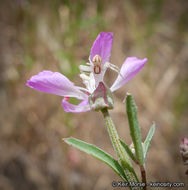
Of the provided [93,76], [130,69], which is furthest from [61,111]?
[130,69]

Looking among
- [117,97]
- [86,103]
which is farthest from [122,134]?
[86,103]

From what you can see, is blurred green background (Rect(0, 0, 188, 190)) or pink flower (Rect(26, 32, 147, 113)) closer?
pink flower (Rect(26, 32, 147, 113))

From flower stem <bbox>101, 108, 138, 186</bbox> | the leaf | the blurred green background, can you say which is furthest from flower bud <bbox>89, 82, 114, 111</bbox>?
the blurred green background

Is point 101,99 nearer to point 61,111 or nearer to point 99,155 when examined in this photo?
point 99,155

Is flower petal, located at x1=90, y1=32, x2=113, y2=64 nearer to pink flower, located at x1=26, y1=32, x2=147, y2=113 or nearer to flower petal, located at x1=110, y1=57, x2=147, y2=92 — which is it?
pink flower, located at x1=26, y1=32, x2=147, y2=113

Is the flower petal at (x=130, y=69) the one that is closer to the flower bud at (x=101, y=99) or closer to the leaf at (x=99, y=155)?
the flower bud at (x=101, y=99)
